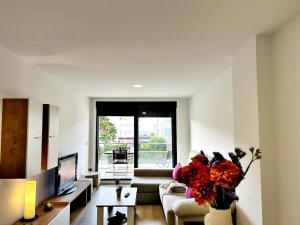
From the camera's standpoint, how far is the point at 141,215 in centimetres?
421

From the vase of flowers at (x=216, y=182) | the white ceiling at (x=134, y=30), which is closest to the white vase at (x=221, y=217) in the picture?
the vase of flowers at (x=216, y=182)

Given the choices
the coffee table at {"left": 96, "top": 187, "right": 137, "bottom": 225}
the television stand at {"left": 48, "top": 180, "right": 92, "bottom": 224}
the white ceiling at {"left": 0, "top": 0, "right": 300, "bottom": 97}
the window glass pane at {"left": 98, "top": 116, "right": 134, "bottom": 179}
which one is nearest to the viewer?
the white ceiling at {"left": 0, "top": 0, "right": 300, "bottom": 97}

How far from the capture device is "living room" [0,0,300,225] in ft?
5.61

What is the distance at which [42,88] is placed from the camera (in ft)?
11.4

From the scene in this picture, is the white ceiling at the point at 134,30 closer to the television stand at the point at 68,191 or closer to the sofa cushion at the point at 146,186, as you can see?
the television stand at the point at 68,191

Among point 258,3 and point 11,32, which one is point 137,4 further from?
point 11,32

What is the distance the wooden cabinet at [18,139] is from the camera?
2383mm

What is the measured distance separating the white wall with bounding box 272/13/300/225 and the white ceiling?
0.61ft

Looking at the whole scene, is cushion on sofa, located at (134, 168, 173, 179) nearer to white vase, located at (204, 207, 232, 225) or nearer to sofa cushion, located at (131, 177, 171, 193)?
sofa cushion, located at (131, 177, 171, 193)

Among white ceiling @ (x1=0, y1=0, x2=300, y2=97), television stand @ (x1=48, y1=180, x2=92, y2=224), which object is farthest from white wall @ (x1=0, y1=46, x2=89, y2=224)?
television stand @ (x1=48, y1=180, x2=92, y2=224)

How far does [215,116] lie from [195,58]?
1.64 metres

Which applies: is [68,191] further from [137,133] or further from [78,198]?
[137,133]

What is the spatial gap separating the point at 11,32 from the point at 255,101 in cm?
226

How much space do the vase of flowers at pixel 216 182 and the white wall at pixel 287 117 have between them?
2.76 feet
